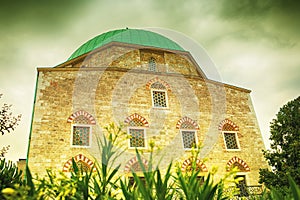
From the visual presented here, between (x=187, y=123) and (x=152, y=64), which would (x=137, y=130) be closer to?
(x=187, y=123)

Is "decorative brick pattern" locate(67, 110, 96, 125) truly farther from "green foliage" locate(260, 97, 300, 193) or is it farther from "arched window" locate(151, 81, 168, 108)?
"green foliage" locate(260, 97, 300, 193)

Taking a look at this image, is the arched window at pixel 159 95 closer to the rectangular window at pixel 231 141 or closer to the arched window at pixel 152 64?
the arched window at pixel 152 64

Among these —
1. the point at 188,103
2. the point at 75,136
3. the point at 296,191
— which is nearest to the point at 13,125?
the point at 75,136

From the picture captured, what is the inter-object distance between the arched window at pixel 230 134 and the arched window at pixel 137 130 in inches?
157

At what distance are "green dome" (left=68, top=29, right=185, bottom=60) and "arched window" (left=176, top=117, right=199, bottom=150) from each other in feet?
16.7

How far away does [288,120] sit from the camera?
7629mm

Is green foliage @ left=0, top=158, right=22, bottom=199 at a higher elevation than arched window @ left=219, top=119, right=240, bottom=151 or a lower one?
lower

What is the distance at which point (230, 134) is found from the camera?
11.7m

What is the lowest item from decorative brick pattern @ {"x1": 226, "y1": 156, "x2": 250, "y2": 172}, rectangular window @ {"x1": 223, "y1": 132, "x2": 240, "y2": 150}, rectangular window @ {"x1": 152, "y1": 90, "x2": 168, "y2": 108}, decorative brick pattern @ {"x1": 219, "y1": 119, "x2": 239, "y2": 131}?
decorative brick pattern @ {"x1": 226, "y1": 156, "x2": 250, "y2": 172}

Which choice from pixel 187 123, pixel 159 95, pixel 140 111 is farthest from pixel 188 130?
pixel 140 111

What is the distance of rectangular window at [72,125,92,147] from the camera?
925cm

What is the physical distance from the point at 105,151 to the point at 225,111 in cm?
1122

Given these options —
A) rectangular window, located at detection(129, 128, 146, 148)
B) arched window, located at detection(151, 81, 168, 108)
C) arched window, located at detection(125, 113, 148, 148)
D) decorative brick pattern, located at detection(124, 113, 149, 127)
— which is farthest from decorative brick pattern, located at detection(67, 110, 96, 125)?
arched window, located at detection(151, 81, 168, 108)

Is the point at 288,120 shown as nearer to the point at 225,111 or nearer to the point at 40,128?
the point at 225,111
